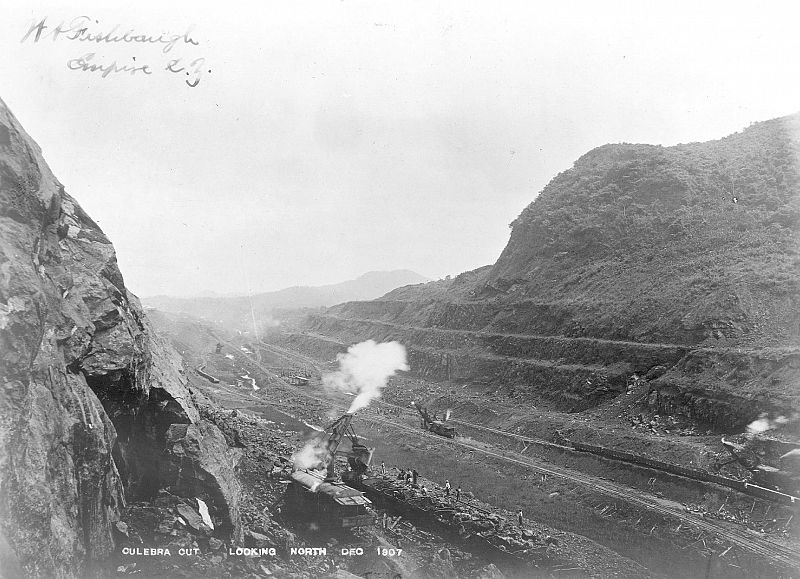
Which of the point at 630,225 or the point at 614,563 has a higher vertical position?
the point at 630,225

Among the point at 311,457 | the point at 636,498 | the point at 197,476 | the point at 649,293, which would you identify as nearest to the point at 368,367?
the point at 649,293

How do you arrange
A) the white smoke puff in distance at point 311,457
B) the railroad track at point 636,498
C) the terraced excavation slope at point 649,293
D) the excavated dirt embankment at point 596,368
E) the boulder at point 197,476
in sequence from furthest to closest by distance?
1. the terraced excavation slope at point 649,293
2. the excavated dirt embankment at point 596,368
3. the white smoke puff in distance at point 311,457
4. the railroad track at point 636,498
5. the boulder at point 197,476

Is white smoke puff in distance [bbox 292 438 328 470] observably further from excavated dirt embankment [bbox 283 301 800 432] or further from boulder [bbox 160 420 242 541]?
excavated dirt embankment [bbox 283 301 800 432]

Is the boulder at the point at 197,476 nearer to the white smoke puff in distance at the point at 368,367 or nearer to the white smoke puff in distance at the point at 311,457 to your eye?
the white smoke puff in distance at the point at 311,457

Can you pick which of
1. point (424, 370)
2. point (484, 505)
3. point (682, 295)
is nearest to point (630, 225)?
point (682, 295)

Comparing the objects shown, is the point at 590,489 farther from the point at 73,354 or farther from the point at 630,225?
the point at 630,225

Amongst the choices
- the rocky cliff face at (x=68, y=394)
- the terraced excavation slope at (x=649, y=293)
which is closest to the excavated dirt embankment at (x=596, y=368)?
the terraced excavation slope at (x=649, y=293)

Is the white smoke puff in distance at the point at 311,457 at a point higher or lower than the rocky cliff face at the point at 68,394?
lower
